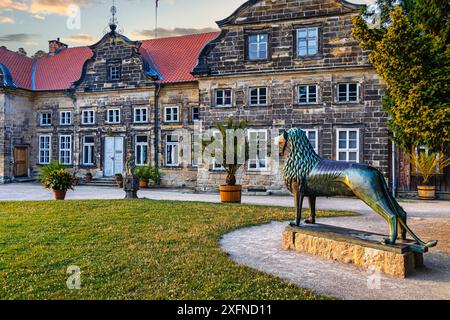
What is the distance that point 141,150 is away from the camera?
24.0 metres

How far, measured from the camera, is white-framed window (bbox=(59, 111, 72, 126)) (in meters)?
25.8

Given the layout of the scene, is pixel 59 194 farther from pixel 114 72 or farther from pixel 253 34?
pixel 253 34

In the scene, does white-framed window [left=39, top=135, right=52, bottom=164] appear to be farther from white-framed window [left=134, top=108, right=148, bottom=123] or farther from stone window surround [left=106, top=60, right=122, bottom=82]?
white-framed window [left=134, top=108, right=148, bottom=123]

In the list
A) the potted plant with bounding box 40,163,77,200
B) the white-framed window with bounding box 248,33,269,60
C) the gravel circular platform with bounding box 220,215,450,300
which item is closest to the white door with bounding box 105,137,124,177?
the potted plant with bounding box 40,163,77,200

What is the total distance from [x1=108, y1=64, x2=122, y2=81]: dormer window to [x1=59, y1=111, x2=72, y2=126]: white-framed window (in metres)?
3.99

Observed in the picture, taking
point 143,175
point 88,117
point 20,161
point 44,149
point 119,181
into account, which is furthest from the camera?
point 44,149

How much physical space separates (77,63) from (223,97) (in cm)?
1395

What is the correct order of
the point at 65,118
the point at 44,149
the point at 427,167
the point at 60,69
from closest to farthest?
1. the point at 427,167
2. the point at 65,118
3. the point at 44,149
4. the point at 60,69

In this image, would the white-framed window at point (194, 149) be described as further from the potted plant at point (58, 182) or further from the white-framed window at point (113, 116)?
the potted plant at point (58, 182)

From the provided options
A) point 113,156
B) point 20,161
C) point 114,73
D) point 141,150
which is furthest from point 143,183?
point 20,161

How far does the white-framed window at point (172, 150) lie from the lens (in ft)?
76.3

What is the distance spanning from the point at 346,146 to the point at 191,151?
9087mm

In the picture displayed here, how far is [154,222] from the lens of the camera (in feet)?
31.9
